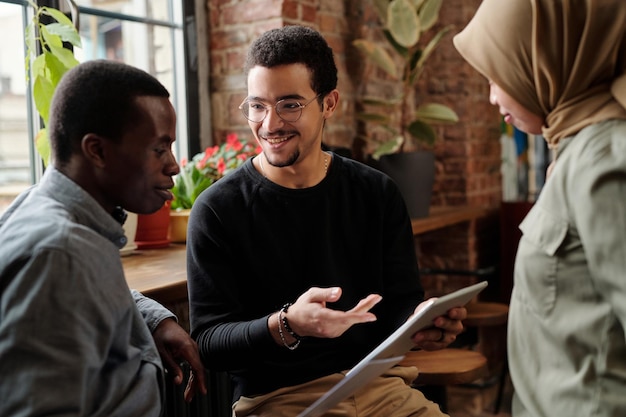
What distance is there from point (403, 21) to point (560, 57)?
1.76 meters

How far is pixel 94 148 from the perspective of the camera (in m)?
1.07

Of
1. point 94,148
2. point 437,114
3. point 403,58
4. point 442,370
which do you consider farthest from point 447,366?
point 94,148

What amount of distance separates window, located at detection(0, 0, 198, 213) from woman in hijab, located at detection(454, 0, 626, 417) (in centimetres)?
141

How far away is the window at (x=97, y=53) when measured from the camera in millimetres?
2094

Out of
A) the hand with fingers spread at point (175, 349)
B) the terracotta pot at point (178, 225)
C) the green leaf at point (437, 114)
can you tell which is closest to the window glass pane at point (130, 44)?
the terracotta pot at point (178, 225)

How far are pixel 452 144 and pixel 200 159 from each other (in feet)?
5.25

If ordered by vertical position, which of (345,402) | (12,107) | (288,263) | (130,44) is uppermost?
(130,44)

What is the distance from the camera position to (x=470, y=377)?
238 centimetres

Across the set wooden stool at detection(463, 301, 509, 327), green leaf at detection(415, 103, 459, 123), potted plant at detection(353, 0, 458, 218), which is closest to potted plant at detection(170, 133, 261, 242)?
potted plant at detection(353, 0, 458, 218)

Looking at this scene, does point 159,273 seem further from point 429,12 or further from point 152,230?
point 429,12

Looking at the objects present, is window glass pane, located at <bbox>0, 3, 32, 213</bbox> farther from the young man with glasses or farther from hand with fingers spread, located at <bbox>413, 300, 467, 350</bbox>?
hand with fingers spread, located at <bbox>413, 300, 467, 350</bbox>

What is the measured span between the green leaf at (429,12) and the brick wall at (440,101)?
0.24 m

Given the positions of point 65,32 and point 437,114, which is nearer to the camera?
point 65,32

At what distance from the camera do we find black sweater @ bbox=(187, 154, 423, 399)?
1560 mm
